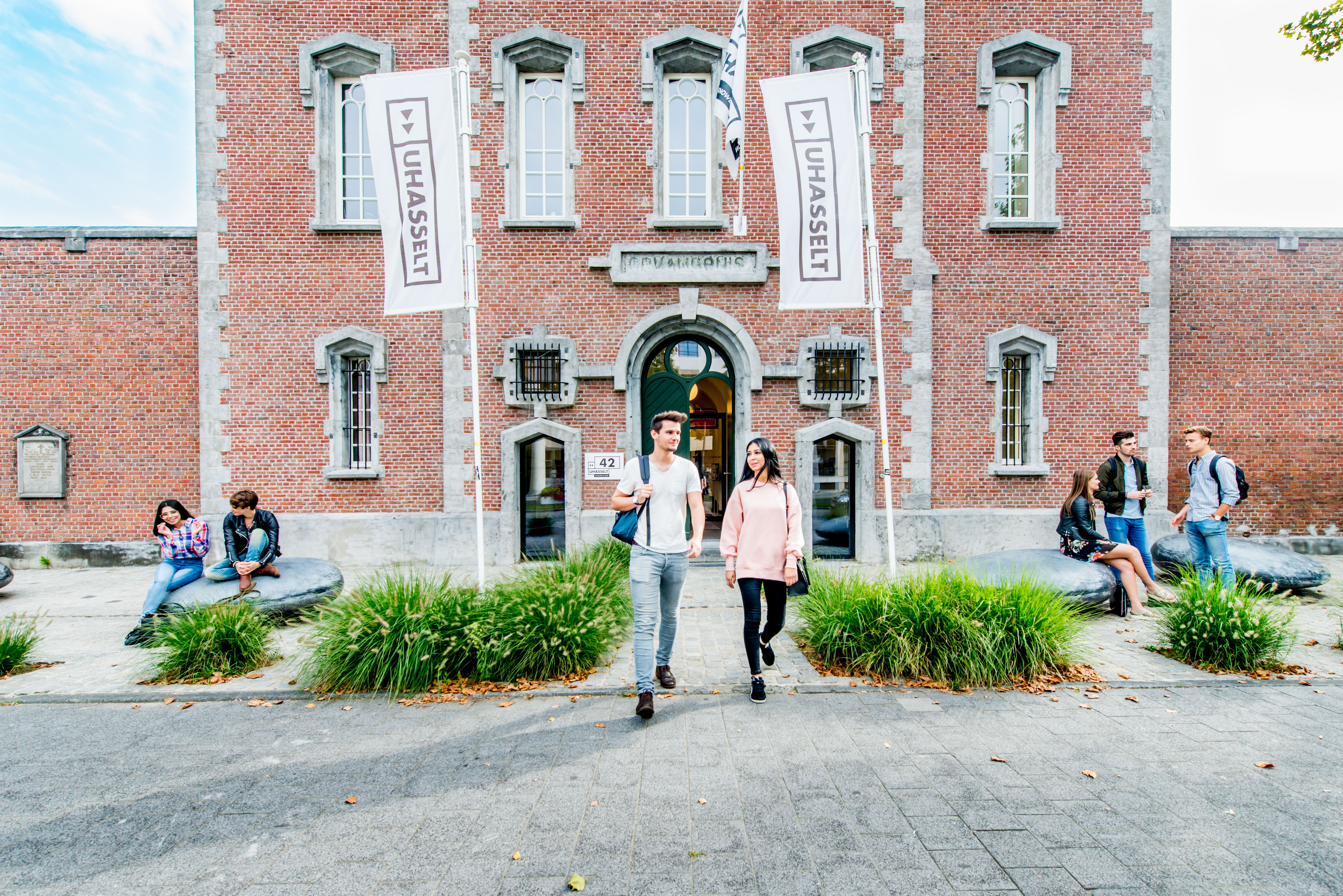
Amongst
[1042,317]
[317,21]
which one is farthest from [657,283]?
[317,21]

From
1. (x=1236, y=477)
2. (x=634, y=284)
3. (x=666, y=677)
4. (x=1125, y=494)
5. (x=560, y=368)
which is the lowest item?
(x=666, y=677)

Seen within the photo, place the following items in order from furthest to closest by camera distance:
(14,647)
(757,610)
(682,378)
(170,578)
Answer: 1. (682,378)
2. (170,578)
3. (14,647)
4. (757,610)

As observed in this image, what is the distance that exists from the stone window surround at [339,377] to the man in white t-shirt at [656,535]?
730 cm

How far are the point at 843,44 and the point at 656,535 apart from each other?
9756 millimetres

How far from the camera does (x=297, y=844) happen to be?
290 cm

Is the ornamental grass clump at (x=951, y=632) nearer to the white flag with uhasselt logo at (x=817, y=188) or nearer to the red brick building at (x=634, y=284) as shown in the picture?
the white flag with uhasselt logo at (x=817, y=188)

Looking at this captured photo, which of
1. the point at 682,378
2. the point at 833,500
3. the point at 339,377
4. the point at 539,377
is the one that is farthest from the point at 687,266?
the point at 339,377

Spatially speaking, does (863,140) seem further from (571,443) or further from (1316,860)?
(1316,860)

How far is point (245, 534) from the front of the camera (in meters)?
6.64

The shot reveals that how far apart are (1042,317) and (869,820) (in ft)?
32.4

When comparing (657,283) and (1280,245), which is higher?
(1280,245)

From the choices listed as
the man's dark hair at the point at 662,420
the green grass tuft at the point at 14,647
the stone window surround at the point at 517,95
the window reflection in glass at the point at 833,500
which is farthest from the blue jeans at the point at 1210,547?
the green grass tuft at the point at 14,647

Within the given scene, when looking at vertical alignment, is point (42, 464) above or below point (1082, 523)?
above

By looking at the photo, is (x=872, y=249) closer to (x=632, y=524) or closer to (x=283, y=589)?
(x=632, y=524)
